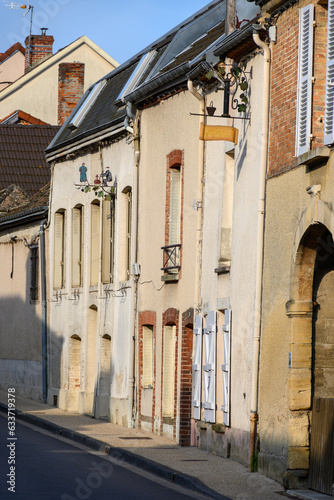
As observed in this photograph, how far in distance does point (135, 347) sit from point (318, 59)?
950 centimetres

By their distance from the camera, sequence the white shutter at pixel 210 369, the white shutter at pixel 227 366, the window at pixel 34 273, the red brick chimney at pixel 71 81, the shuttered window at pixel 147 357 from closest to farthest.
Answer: the white shutter at pixel 227 366, the white shutter at pixel 210 369, the shuttered window at pixel 147 357, the window at pixel 34 273, the red brick chimney at pixel 71 81

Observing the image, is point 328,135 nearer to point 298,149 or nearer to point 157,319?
point 298,149

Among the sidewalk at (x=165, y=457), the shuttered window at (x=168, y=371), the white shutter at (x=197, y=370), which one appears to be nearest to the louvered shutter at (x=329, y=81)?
the sidewalk at (x=165, y=457)

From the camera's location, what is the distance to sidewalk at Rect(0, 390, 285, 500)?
1249cm

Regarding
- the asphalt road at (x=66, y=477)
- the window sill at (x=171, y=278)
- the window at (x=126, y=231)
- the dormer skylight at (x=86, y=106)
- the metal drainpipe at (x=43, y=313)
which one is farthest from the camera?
the metal drainpipe at (x=43, y=313)

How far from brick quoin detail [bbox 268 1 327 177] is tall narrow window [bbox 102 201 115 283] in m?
9.36

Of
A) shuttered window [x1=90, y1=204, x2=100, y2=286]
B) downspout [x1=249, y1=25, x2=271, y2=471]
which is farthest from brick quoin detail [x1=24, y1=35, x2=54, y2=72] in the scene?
downspout [x1=249, y1=25, x2=271, y2=471]

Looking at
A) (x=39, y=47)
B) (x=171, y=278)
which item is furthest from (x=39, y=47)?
(x=171, y=278)

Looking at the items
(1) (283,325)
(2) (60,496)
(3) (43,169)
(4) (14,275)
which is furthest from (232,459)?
(3) (43,169)

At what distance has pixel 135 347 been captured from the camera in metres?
21.0

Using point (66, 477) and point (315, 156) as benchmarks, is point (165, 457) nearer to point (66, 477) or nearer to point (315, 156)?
point (66, 477)

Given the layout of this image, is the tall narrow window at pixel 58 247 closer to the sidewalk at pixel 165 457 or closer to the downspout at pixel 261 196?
the sidewalk at pixel 165 457

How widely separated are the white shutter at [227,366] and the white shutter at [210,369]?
1.93ft

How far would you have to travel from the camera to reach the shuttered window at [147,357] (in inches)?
814
